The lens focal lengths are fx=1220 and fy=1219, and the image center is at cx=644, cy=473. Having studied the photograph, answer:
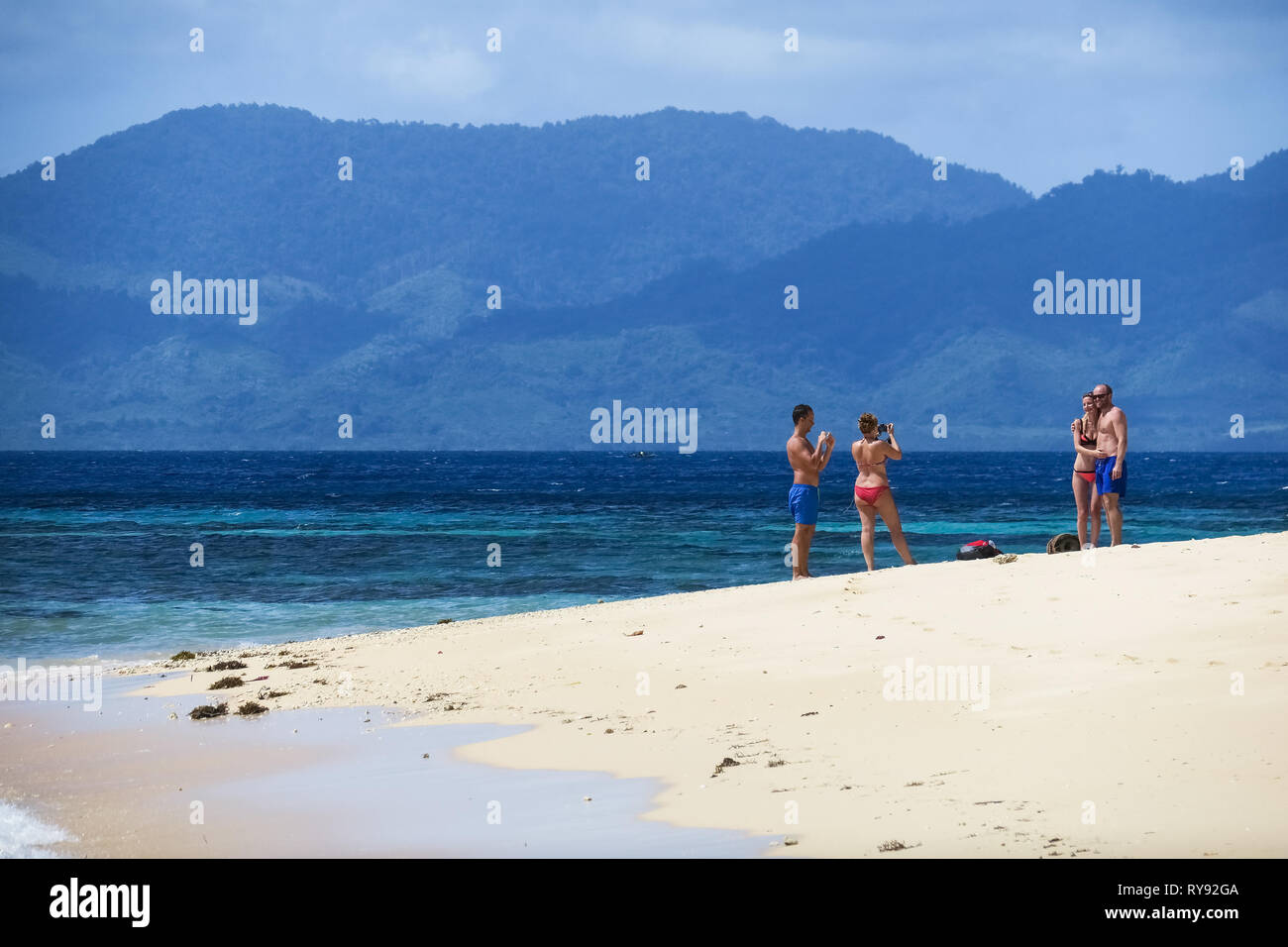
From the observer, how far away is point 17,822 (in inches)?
261

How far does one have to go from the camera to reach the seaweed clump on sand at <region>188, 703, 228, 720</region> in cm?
946

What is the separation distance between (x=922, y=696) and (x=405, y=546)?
26.8 metres

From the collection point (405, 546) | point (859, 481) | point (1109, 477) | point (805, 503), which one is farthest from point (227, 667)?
point (405, 546)

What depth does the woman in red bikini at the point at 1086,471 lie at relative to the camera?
14.4 meters

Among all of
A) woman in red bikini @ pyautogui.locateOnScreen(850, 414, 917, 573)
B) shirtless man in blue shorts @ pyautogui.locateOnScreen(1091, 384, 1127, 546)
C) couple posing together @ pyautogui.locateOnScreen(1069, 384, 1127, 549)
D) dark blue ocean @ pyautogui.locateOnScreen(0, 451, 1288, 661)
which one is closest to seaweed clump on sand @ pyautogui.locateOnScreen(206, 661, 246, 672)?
dark blue ocean @ pyautogui.locateOnScreen(0, 451, 1288, 661)

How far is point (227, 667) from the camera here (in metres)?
11.9

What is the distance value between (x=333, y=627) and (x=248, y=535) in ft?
70.1

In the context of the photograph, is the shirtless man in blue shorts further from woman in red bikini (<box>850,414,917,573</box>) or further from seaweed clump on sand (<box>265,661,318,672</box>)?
seaweed clump on sand (<box>265,661,318,672</box>)

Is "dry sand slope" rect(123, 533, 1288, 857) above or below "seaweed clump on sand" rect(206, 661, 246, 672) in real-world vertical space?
above

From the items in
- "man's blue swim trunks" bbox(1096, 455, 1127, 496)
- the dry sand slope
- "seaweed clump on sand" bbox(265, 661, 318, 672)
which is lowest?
"seaweed clump on sand" bbox(265, 661, 318, 672)

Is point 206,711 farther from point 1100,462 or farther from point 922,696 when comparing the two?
point 1100,462

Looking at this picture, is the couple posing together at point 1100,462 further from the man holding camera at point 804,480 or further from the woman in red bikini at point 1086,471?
the man holding camera at point 804,480

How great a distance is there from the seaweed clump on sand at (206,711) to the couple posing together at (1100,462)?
9.30 metres
